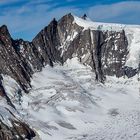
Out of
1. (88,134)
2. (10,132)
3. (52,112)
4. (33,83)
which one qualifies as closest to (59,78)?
(33,83)

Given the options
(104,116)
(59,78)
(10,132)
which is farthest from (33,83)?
(10,132)

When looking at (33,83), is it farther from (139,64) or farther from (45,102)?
(139,64)

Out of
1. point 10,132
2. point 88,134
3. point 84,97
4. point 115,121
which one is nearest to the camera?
point 10,132

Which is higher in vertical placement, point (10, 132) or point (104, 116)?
point (10, 132)

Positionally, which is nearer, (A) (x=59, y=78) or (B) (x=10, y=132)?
(B) (x=10, y=132)

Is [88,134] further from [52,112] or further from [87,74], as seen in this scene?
[87,74]

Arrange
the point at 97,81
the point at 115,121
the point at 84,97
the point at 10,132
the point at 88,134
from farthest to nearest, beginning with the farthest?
the point at 97,81, the point at 84,97, the point at 115,121, the point at 88,134, the point at 10,132
